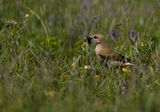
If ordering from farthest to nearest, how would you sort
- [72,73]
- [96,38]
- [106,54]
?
[96,38] → [106,54] → [72,73]

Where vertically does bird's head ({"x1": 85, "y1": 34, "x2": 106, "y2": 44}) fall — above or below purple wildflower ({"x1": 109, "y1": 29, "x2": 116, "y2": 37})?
below

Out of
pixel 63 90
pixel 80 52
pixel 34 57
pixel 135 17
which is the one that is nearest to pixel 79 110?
pixel 63 90

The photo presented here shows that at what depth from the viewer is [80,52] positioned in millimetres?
5727

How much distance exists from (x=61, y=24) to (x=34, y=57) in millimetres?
2378


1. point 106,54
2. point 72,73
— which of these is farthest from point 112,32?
point 72,73

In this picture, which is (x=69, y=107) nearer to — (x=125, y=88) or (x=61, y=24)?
(x=125, y=88)

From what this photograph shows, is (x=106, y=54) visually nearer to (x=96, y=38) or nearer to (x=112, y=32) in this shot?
(x=96, y=38)

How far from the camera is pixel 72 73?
4520mm

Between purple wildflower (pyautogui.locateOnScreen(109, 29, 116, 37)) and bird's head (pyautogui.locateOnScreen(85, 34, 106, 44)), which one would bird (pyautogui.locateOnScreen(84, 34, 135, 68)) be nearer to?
bird's head (pyautogui.locateOnScreen(85, 34, 106, 44))

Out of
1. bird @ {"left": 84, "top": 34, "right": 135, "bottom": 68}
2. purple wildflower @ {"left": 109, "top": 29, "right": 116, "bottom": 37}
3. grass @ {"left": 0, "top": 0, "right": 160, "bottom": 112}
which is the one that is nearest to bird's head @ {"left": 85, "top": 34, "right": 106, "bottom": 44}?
bird @ {"left": 84, "top": 34, "right": 135, "bottom": 68}

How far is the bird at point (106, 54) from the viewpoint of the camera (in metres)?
5.57

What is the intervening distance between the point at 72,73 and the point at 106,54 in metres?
1.53

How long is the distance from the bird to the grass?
0.48ft

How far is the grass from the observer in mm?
3334
